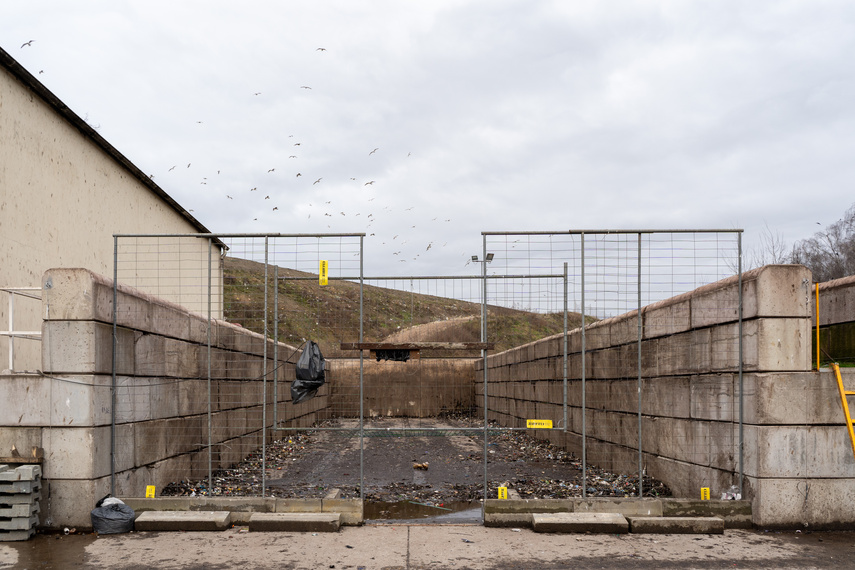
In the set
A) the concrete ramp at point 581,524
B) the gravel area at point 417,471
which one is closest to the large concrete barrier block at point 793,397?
the concrete ramp at point 581,524

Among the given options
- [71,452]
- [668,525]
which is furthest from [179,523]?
[668,525]

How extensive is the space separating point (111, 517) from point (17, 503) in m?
0.87

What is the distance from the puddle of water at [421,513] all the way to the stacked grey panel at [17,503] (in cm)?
340

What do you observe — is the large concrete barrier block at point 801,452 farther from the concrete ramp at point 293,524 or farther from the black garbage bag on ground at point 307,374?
the black garbage bag on ground at point 307,374

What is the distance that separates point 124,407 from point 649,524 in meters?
5.89

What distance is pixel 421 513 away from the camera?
25.9ft

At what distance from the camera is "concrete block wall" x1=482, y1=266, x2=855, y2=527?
21.4 ft

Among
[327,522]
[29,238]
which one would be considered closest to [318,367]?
[327,522]

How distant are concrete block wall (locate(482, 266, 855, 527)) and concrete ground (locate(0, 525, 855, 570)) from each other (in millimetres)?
522

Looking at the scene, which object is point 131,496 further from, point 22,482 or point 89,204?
point 89,204

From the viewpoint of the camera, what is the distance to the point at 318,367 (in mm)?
7609

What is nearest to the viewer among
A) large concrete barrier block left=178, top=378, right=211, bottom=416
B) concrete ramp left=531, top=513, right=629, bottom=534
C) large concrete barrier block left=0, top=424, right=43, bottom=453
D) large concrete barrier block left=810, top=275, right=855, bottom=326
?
large concrete barrier block left=0, top=424, right=43, bottom=453

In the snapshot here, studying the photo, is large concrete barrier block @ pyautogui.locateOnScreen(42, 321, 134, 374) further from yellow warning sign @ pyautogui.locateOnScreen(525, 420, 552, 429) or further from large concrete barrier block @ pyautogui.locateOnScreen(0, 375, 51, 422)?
yellow warning sign @ pyautogui.locateOnScreen(525, 420, 552, 429)

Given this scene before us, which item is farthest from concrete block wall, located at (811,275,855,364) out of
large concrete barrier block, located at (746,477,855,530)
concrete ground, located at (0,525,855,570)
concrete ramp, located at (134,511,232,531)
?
concrete ramp, located at (134,511,232,531)
